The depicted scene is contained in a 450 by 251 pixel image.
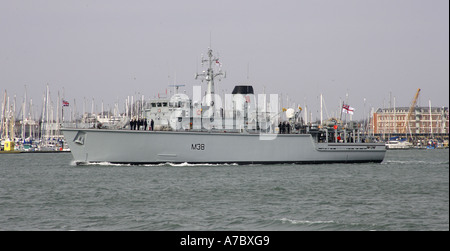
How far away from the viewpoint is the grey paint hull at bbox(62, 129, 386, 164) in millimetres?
39906

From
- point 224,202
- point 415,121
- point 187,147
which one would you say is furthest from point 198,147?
point 415,121

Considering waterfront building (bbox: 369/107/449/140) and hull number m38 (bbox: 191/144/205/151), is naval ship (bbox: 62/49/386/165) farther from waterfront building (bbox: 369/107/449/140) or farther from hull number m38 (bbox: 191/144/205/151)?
waterfront building (bbox: 369/107/449/140)

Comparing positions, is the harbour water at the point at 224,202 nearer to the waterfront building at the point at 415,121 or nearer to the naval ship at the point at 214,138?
the naval ship at the point at 214,138

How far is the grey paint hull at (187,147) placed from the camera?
39906mm

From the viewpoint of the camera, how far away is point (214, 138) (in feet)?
137

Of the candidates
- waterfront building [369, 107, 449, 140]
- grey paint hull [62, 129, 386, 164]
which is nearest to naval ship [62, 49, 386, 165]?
grey paint hull [62, 129, 386, 164]

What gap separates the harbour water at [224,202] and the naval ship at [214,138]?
674 cm

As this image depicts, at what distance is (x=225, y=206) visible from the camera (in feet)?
66.9

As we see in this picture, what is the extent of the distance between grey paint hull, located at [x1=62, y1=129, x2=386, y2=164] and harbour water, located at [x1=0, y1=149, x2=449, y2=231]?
6648 mm

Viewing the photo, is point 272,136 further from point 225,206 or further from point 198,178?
point 225,206

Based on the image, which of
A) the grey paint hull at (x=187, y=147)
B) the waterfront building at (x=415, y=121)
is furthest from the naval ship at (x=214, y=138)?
the waterfront building at (x=415, y=121)
